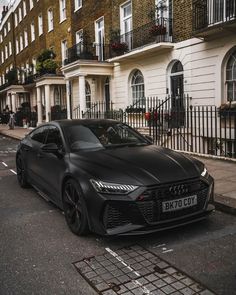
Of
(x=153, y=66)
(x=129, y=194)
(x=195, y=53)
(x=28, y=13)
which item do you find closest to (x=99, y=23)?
(x=153, y=66)

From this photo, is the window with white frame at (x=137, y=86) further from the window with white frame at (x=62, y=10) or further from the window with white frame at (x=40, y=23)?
the window with white frame at (x=40, y=23)

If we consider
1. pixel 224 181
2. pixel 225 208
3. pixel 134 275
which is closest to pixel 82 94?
pixel 224 181

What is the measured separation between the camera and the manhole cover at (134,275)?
340 centimetres

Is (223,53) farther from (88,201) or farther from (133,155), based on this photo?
(88,201)

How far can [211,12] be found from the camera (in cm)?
1298

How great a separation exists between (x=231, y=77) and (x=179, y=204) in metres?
9.78

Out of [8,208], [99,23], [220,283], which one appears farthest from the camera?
[99,23]

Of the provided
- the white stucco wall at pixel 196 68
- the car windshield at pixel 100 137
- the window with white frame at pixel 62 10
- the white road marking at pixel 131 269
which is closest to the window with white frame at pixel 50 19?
the window with white frame at pixel 62 10

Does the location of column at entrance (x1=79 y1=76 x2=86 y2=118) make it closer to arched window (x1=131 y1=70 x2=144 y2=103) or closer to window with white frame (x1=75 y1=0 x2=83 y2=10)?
arched window (x1=131 y1=70 x2=144 y2=103)

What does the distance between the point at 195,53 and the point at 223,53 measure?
1584 millimetres

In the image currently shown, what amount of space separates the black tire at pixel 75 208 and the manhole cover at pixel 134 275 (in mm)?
536

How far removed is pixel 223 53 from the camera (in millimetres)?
13070

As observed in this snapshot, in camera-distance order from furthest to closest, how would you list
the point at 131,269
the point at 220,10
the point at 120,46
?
1. the point at 120,46
2. the point at 220,10
3. the point at 131,269

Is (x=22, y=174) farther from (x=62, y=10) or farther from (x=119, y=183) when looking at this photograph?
(x=62, y=10)
